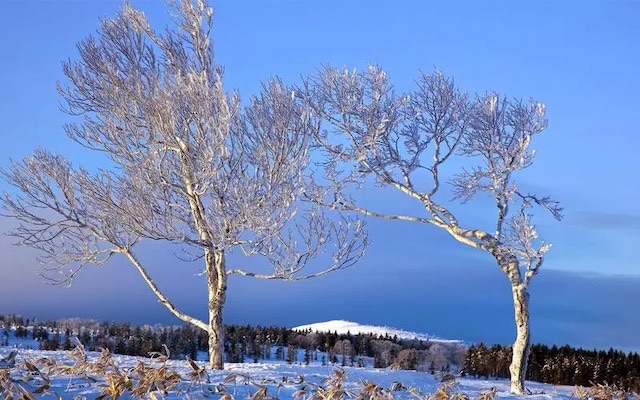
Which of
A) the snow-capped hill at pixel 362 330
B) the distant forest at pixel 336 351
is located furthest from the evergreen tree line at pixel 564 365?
the snow-capped hill at pixel 362 330

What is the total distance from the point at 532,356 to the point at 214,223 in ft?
36.0

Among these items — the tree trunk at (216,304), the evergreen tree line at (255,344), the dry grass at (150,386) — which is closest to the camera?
the dry grass at (150,386)

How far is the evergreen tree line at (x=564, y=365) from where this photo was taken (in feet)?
57.8

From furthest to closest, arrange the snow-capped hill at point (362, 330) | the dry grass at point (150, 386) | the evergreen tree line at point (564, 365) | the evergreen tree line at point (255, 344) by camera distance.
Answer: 1. the snow-capped hill at point (362, 330)
2. the evergreen tree line at point (564, 365)
3. the evergreen tree line at point (255, 344)
4. the dry grass at point (150, 386)

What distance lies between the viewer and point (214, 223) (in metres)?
11.0

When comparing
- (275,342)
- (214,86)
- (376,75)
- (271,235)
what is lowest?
(275,342)

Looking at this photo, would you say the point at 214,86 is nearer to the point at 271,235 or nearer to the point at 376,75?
the point at 271,235

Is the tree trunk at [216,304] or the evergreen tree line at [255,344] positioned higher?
the tree trunk at [216,304]

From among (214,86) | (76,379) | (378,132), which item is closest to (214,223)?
(214,86)

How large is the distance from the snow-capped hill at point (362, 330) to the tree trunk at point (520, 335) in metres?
9.24

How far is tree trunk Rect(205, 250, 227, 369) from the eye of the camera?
11.6 m

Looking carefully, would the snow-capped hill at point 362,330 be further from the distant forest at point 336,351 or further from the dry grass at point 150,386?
the dry grass at point 150,386

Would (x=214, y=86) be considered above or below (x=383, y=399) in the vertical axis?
above

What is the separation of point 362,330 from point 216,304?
43.2 feet
